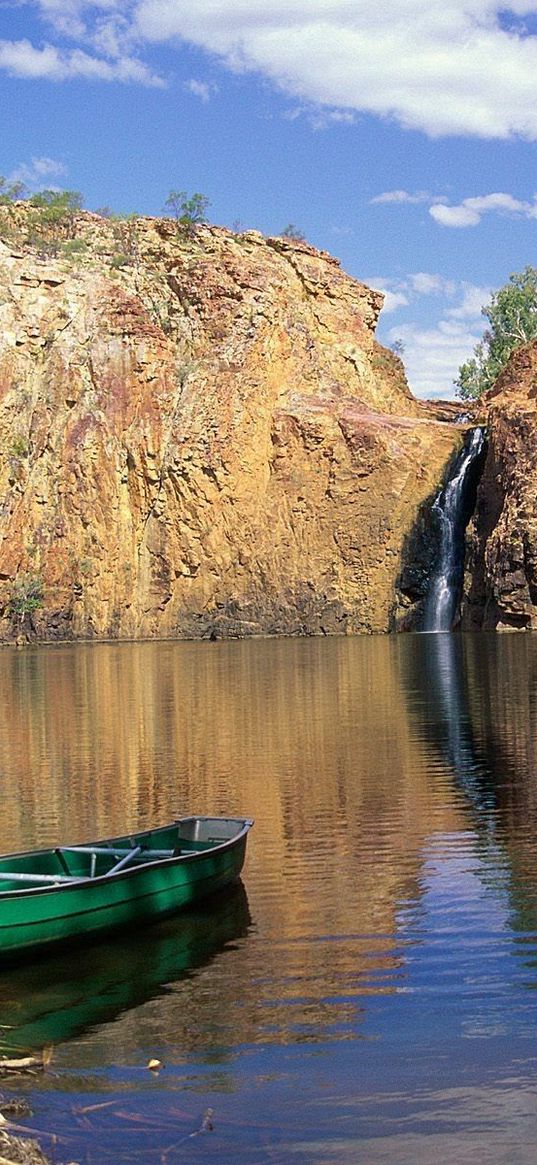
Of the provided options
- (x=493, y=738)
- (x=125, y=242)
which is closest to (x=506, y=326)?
(x=125, y=242)

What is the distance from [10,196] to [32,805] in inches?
3569

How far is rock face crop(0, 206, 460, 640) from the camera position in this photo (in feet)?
274

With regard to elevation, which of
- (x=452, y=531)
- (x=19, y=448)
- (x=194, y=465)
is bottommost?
(x=452, y=531)

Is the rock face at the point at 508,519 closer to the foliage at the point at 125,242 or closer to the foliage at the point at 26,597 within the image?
the foliage at the point at 26,597

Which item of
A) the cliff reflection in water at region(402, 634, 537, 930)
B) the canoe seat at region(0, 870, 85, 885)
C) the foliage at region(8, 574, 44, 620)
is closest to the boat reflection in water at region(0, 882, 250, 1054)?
the canoe seat at region(0, 870, 85, 885)

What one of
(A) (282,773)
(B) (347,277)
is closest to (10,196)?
(B) (347,277)

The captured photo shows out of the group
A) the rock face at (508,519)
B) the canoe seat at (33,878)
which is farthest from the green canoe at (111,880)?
the rock face at (508,519)

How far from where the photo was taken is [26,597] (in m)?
83.6

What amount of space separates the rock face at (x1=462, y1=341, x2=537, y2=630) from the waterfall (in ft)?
7.95

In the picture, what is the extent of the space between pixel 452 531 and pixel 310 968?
70.4m

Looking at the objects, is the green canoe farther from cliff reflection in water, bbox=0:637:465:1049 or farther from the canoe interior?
cliff reflection in water, bbox=0:637:465:1049

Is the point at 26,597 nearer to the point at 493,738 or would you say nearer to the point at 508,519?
the point at 508,519

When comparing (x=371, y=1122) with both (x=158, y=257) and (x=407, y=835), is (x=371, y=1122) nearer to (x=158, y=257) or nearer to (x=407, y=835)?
(x=407, y=835)

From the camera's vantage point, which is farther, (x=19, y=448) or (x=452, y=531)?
(x=19, y=448)
